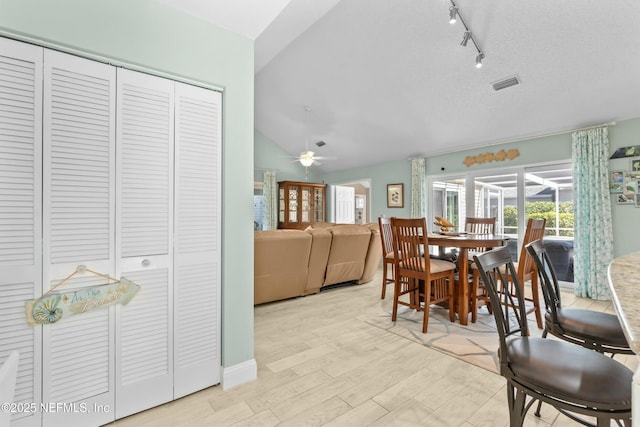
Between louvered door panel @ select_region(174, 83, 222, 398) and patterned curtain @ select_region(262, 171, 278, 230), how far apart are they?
5.43m

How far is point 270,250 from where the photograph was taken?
325cm

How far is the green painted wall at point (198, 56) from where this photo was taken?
4.53ft

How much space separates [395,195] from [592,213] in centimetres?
330

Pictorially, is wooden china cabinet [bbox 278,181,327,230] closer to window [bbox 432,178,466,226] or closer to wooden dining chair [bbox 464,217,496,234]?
window [bbox 432,178,466,226]

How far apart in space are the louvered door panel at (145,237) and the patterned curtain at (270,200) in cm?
557

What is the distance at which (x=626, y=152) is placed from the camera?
364 cm

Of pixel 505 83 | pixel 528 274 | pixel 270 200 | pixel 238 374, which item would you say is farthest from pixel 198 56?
pixel 270 200

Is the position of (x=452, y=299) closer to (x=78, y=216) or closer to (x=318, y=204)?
(x=78, y=216)

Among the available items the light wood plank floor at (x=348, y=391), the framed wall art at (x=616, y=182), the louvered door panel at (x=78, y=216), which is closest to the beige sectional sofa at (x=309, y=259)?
the light wood plank floor at (x=348, y=391)

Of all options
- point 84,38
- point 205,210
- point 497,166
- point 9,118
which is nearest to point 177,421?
point 205,210

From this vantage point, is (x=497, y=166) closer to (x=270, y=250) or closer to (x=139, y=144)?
(x=270, y=250)

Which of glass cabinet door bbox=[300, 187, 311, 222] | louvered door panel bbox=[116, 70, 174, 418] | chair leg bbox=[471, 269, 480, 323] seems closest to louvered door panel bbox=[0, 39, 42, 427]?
louvered door panel bbox=[116, 70, 174, 418]

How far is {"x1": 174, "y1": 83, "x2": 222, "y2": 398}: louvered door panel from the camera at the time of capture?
175 centimetres

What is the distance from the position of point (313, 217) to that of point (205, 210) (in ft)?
19.5
